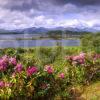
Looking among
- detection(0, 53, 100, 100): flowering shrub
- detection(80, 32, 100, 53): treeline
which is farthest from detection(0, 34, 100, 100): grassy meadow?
detection(80, 32, 100, 53): treeline

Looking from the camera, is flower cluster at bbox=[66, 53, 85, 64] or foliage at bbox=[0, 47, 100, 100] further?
flower cluster at bbox=[66, 53, 85, 64]

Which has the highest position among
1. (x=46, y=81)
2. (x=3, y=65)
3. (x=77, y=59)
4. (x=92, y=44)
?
(x=3, y=65)

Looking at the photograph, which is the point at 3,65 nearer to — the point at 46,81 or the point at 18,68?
the point at 18,68

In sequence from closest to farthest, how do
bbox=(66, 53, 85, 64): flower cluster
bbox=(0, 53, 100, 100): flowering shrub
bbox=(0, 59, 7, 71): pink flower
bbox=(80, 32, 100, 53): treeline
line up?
bbox=(0, 53, 100, 100): flowering shrub → bbox=(0, 59, 7, 71): pink flower → bbox=(66, 53, 85, 64): flower cluster → bbox=(80, 32, 100, 53): treeline

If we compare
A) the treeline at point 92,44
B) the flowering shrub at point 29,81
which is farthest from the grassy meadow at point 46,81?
the treeline at point 92,44

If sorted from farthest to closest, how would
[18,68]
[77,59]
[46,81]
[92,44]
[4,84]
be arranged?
1. [92,44]
2. [77,59]
3. [46,81]
4. [18,68]
5. [4,84]

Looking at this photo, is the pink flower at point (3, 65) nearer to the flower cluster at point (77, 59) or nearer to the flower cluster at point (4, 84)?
the flower cluster at point (4, 84)

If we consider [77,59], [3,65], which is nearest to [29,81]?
[3,65]

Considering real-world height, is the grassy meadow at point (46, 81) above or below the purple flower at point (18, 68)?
below

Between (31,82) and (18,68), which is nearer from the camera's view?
(31,82)

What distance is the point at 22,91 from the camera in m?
5.27

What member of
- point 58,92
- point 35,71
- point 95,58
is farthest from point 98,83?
point 35,71

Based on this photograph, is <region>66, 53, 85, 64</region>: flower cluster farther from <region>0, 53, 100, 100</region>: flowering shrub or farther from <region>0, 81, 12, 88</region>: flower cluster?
<region>0, 81, 12, 88</region>: flower cluster

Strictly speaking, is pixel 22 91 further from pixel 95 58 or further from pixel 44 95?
pixel 95 58
